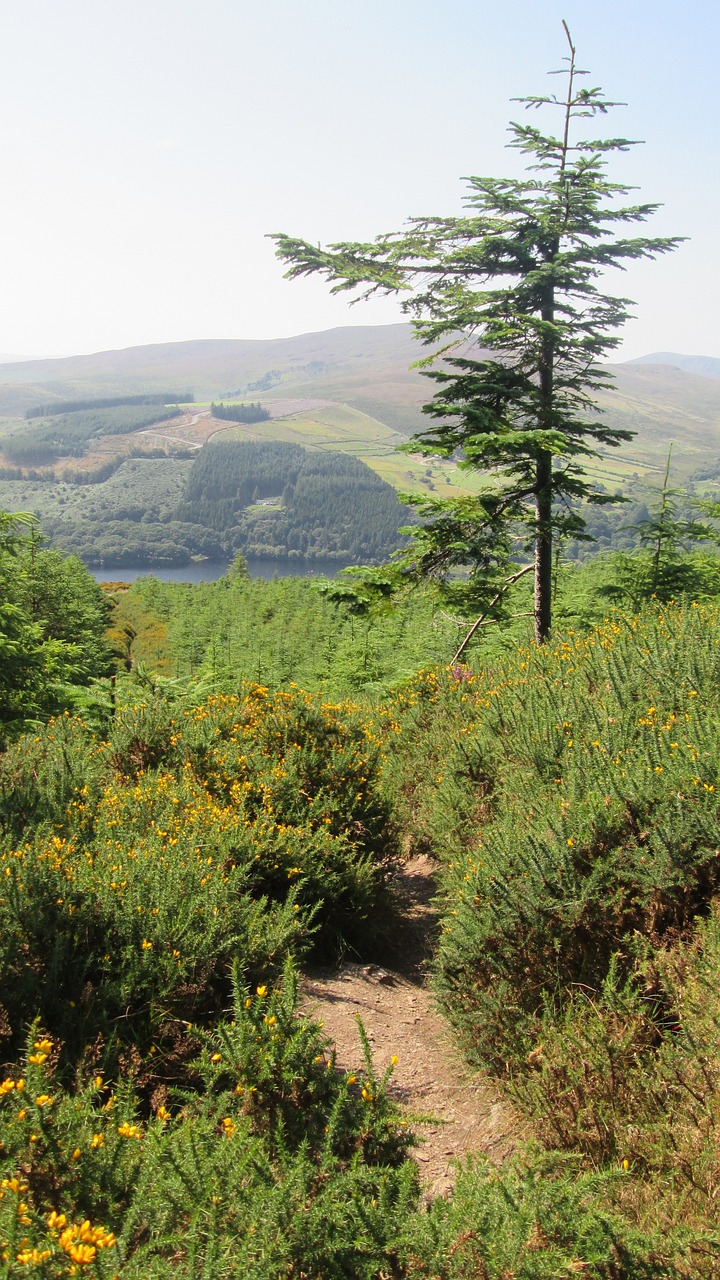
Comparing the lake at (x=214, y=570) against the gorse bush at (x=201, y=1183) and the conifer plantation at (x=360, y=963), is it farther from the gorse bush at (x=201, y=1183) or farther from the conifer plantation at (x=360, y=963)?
the gorse bush at (x=201, y=1183)

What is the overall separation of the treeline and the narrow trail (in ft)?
471

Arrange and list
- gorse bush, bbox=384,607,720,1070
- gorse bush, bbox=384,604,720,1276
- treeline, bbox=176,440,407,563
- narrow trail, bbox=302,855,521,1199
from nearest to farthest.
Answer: gorse bush, bbox=384,604,720,1276 < narrow trail, bbox=302,855,521,1199 < gorse bush, bbox=384,607,720,1070 < treeline, bbox=176,440,407,563

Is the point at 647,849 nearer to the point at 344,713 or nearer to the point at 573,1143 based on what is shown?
the point at 573,1143

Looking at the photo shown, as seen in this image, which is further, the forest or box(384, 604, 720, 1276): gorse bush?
box(384, 604, 720, 1276): gorse bush

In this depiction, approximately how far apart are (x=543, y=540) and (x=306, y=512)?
170 m

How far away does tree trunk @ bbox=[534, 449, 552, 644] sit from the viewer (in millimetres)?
9180

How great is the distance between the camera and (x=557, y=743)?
16.2 ft

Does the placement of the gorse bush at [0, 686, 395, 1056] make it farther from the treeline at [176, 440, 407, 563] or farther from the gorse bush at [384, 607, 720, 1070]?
the treeline at [176, 440, 407, 563]

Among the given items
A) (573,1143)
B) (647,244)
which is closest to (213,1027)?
(573,1143)

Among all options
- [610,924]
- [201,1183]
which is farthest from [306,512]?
[201,1183]

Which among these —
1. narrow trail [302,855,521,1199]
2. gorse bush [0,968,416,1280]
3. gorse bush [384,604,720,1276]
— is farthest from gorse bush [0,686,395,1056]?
gorse bush [384,604,720,1276]

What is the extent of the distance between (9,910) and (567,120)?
37.1 feet

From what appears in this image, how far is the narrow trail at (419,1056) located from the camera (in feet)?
9.94

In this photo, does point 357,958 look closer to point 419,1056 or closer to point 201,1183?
point 419,1056
